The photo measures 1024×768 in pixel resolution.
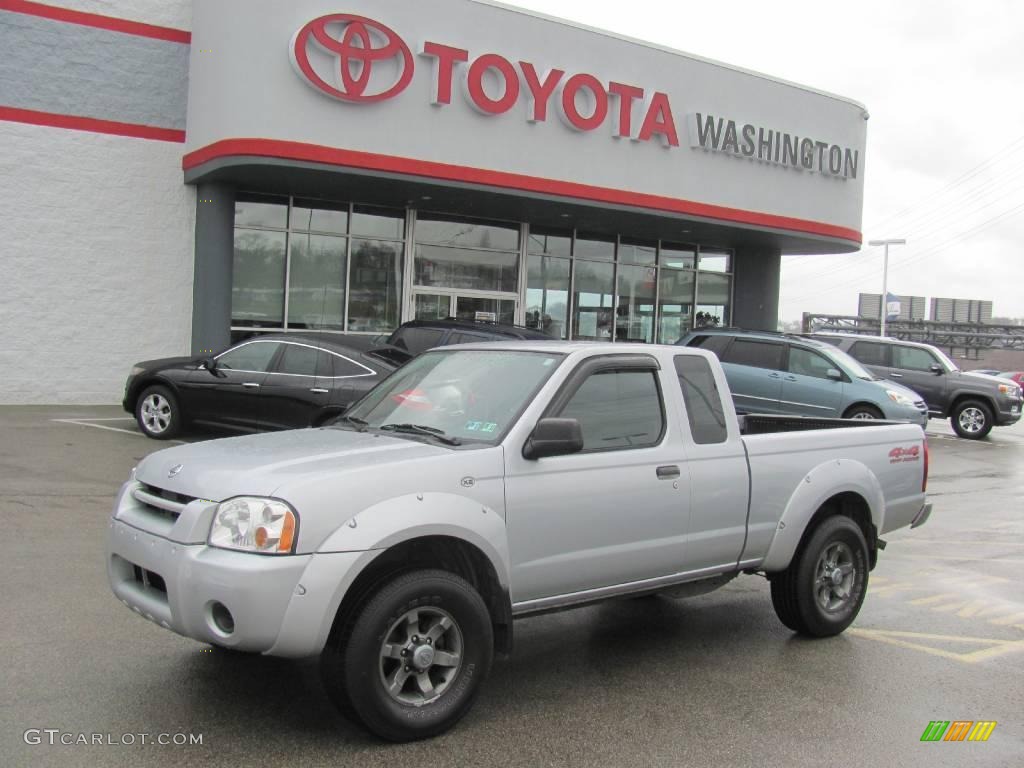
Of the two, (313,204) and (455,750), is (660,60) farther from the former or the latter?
(455,750)

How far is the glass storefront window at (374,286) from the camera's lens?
1933cm

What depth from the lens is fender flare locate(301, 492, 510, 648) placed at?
3947 millimetres

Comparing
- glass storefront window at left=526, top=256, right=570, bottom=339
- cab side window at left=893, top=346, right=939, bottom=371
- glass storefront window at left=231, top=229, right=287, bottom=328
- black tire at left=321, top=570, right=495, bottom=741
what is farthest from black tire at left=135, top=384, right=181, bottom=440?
cab side window at left=893, top=346, right=939, bottom=371

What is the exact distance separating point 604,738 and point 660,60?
17.6m

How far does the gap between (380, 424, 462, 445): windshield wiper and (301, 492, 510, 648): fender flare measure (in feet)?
1.42

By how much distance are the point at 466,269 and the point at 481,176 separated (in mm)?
3594

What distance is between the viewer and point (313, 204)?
742 inches

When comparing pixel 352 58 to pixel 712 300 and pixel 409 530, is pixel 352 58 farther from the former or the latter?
pixel 409 530

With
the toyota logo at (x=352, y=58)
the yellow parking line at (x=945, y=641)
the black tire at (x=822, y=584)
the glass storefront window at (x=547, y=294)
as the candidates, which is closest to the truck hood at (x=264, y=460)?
the black tire at (x=822, y=584)

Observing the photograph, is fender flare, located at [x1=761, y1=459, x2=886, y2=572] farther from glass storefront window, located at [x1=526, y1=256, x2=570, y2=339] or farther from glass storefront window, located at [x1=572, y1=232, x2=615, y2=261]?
glass storefront window, located at [x1=572, y1=232, x2=615, y2=261]

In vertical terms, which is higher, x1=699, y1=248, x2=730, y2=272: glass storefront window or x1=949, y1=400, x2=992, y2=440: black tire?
x1=699, y1=248, x2=730, y2=272: glass storefront window

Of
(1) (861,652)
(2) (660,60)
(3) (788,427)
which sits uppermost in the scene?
(2) (660,60)

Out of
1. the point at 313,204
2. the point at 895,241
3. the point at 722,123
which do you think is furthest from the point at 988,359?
the point at 313,204

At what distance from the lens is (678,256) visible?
79.0 ft
